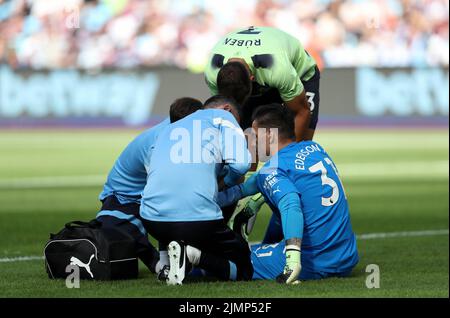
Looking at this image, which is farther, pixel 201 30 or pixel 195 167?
pixel 201 30

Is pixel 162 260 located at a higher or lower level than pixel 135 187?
lower

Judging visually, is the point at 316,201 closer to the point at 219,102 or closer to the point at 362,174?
the point at 219,102

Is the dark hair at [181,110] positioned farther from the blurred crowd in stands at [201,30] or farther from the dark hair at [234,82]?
the blurred crowd in stands at [201,30]

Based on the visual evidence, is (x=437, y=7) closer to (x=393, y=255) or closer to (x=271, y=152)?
(x=393, y=255)

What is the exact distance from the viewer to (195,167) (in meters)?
6.61

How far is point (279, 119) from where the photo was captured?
23.0 ft

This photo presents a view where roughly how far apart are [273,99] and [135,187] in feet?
5.32

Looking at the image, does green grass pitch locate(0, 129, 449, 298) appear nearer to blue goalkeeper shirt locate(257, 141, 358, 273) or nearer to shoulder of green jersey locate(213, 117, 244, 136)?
blue goalkeeper shirt locate(257, 141, 358, 273)

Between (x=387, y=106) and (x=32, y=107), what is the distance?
377 inches

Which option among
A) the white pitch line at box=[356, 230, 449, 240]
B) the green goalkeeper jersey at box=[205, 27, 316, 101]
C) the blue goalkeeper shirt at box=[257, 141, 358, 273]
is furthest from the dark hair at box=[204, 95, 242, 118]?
the white pitch line at box=[356, 230, 449, 240]

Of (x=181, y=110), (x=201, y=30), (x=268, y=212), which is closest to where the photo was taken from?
(x=181, y=110)

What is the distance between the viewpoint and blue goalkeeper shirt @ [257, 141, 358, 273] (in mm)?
6871

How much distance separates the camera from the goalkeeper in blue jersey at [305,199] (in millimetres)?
6867

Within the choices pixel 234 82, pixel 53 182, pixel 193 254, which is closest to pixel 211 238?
pixel 193 254
